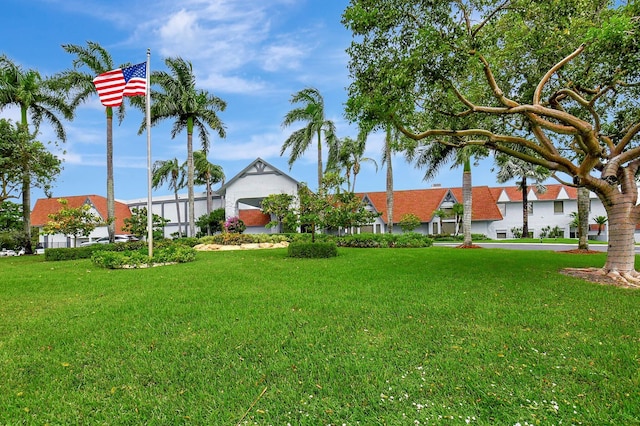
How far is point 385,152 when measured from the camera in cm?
2595

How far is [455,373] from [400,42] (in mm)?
8053

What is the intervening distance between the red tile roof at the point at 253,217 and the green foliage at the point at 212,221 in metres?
2.83

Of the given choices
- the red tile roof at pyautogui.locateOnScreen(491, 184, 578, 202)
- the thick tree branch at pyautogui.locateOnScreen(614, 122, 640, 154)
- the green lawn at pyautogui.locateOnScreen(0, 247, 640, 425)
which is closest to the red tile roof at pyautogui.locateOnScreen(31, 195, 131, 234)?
the green lawn at pyautogui.locateOnScreen(0, 247, 640, 425)

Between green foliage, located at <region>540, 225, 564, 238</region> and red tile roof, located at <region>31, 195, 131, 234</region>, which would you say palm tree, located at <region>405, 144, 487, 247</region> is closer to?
green foliage, located at <region>540, 225, 564, 238</region>

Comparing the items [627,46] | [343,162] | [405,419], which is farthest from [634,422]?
[343,162]

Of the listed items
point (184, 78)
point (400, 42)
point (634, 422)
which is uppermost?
point (184, 78)

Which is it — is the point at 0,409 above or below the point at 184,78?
below

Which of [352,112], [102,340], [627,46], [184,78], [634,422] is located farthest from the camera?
[184,78]

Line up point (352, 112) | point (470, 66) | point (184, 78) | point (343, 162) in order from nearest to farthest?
point (470, 66) < point (352, 112) < point (184, 78) < point (343, 162)

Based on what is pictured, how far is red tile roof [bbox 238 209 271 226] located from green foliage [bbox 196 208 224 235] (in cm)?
283

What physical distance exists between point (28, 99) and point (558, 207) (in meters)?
48.1

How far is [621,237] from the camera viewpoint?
361 inches

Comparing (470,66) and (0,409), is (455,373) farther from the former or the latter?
(470,66)

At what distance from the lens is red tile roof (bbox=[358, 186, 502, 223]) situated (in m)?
35.5
